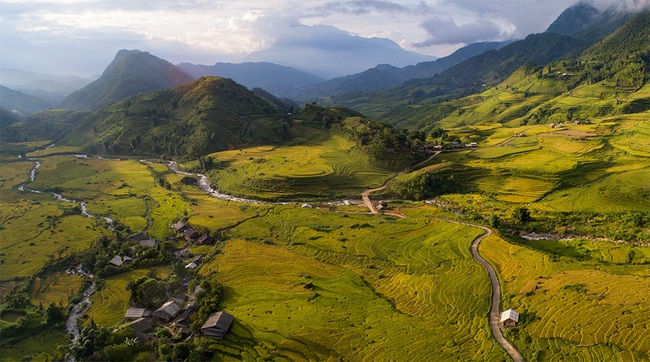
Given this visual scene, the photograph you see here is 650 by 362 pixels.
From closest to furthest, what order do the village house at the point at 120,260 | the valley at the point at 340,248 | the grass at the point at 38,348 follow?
the valley at the point at 340,248 < the grass at the point at 38,348 < the village house at the point at 120,260

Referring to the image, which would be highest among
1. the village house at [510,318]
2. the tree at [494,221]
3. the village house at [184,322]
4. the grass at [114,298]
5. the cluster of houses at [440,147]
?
the cluster of houses at [440,147]

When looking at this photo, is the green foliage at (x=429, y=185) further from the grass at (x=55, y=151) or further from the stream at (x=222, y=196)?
the grass at (x=55, y=151)

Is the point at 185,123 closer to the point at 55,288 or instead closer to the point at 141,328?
the point at 55,288

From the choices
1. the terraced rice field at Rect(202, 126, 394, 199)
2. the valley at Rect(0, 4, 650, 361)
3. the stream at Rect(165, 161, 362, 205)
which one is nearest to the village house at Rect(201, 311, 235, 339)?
the valley at Rect(0, 4, 650, 361)

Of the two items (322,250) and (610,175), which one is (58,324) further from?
(610,175)

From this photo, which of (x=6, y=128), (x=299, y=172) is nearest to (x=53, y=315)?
(x=299, y=172)

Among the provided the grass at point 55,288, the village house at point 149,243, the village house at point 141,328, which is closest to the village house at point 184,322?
the village house at point 141,328

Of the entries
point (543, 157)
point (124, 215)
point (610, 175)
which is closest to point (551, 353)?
point (610, 175)

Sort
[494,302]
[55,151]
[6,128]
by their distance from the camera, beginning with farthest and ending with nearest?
[6,128]
[55,151]
[494,302]
